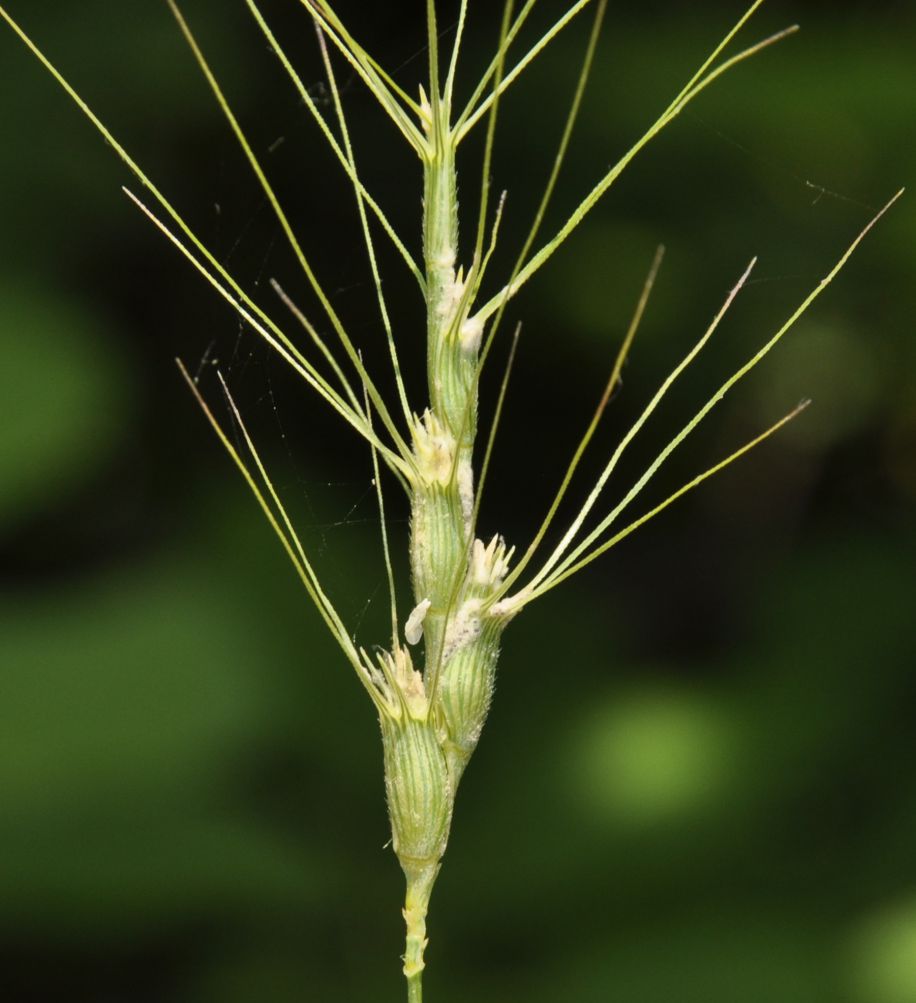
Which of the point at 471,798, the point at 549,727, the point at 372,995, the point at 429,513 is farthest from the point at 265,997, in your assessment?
the point at 429,513

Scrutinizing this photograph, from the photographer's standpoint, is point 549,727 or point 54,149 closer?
point 549,727

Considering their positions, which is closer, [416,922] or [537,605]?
[416,922]

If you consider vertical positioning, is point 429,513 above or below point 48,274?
above

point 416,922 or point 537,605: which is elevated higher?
point 416,922

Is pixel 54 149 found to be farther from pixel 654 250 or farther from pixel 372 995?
pixel 372 995

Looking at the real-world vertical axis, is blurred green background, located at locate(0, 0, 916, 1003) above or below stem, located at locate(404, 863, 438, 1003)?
below

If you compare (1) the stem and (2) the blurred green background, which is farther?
(2) the blurred green background

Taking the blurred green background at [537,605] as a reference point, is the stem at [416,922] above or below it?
above

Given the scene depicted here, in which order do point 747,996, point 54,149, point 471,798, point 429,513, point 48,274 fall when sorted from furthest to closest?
1. point 54,149
2. point 48,274
3. point 471,798
4. point 747,996
5. point 429,513
